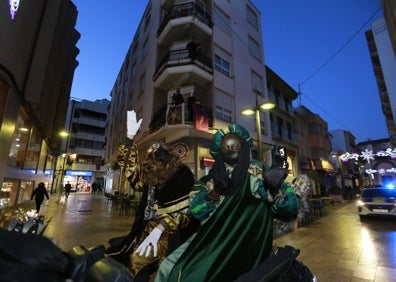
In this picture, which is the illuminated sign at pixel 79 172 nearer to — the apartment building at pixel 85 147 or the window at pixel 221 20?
the apartment building at pixel 85 147

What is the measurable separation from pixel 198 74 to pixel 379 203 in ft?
35.9

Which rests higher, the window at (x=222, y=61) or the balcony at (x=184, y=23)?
the balcony at (x=184, y=23)

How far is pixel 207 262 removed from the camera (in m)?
1.51

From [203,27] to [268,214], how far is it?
14.1m

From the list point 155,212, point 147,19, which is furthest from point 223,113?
point 155,212

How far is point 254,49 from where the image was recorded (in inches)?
709

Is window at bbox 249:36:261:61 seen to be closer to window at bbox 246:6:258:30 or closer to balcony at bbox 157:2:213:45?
window at bbox 246:6:258:30

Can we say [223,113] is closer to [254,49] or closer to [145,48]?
[254,49]

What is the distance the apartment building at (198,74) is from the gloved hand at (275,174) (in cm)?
935

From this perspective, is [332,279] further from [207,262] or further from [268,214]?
[207,262]

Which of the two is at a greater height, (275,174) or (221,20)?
(221,20)

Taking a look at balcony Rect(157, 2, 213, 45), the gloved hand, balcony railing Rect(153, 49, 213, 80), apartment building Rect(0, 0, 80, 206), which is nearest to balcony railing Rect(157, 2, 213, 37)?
balcony Rect(157, 2, 213, 45)

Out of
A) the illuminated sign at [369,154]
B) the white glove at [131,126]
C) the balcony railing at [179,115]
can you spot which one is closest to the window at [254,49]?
the balcony railing at [179,115]

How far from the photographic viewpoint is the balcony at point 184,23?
43.2 feet
